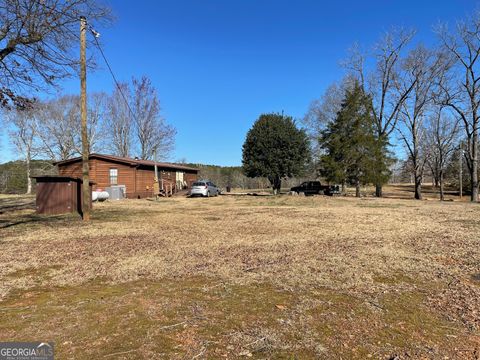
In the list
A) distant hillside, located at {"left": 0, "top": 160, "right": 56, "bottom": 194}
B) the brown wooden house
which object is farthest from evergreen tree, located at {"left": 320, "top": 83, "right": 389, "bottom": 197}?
distant hillside, located at {"left": 0, "top": 160, "right": 56, "bottom": 194}

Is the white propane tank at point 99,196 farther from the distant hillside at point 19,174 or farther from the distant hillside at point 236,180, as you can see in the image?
the distant hillside at point 236,180

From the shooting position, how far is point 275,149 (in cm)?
3167

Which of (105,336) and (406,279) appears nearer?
(105,336)

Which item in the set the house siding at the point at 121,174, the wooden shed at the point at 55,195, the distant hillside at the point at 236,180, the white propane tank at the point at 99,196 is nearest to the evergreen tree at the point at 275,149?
the house siding at the point at 121,174

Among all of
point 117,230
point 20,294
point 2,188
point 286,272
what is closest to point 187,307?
point 286,272

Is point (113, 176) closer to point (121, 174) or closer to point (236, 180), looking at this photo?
point (121, 174)

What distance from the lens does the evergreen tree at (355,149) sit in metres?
28.8

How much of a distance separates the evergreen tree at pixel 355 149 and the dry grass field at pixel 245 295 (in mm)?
20656

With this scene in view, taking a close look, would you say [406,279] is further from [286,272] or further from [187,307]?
[187,307]

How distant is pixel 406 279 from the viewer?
199 inches

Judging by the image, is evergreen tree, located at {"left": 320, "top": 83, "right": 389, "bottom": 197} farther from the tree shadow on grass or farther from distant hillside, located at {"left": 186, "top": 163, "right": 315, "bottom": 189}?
distant hillside, located at {"left": 186, "top": 163, "right": 315, "bottom": 189}

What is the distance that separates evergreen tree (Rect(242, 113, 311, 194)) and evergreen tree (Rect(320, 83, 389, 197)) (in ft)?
10.9

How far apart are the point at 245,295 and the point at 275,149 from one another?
91.2 ft

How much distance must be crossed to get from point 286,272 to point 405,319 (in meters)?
2.10
